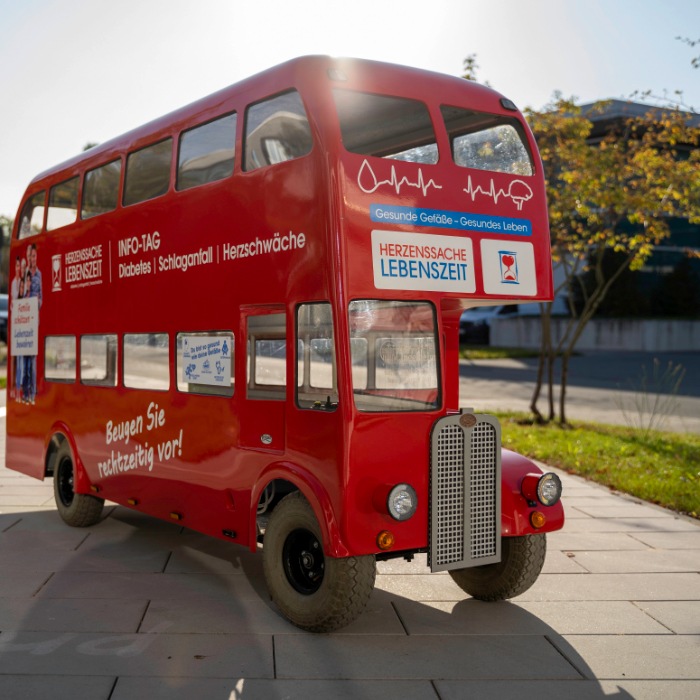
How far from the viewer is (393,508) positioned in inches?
225

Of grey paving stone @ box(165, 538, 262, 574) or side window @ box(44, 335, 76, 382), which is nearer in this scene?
grey paving stone @ box(165, 538, 262, 574)

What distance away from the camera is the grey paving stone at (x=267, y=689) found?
4.89 metres

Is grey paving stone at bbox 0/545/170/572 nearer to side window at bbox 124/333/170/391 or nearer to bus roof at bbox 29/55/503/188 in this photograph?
side window at bbox 124/333/170/391

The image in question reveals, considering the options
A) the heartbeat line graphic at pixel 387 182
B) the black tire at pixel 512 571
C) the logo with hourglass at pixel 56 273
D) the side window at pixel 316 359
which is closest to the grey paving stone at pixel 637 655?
the black tire at pixel 512 571

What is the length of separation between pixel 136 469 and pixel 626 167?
1084 cm

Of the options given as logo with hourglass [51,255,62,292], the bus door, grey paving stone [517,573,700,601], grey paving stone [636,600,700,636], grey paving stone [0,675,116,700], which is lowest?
grey paving stone [636,600,700,636]

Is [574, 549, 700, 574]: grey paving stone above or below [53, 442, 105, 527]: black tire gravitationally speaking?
below

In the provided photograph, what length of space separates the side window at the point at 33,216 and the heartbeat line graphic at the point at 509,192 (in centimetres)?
563

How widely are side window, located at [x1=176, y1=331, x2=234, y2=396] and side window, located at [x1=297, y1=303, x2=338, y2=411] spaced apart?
0.84 metres

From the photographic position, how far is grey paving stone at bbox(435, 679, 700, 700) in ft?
16.4

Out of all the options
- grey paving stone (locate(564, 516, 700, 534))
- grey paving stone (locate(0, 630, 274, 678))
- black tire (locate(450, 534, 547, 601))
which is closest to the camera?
grey paving stone (locate(0, 630, 274, 678))

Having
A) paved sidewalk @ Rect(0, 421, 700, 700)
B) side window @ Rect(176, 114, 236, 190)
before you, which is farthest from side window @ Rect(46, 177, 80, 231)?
paved sidewalk @ Rect(0, 421, 700, 700)

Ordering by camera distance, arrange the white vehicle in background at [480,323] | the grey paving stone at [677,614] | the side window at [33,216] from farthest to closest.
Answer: the white vehicle in background at [480,323] → the side window at [33,216] → the grey paving stone at [677,614]

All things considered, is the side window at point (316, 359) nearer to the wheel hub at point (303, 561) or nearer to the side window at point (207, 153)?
the wheel hub at point (303, 561)
